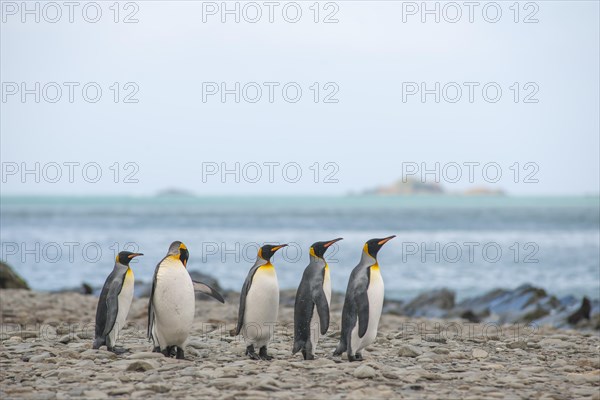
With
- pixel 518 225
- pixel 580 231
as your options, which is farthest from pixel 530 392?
pixel 518 225

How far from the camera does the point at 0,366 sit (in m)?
6.05

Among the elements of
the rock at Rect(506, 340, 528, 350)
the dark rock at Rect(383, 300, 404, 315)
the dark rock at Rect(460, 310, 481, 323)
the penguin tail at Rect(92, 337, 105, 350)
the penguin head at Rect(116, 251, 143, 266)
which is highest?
the penguin head at Rect(116, 251, 143, 266)

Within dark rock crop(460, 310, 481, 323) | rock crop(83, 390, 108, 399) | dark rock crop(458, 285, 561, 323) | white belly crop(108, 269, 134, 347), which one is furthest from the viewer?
dark rock crop(458, 285, 561, 323)

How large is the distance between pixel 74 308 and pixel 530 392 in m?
8.26

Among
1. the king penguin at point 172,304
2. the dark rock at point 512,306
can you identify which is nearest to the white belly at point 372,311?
the king penguin at point 172,304

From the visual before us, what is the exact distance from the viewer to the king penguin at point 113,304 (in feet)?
21.5

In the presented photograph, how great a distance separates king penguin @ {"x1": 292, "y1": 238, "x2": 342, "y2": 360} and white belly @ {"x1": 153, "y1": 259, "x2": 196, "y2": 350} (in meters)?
0.92

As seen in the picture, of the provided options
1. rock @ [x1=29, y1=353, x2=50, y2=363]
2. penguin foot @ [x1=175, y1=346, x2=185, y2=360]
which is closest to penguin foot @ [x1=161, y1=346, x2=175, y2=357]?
penguin foot @ [x1=175, y1=346, x2=185, y2=360]

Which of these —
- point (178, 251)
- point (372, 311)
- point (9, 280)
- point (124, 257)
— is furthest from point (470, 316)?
point (9, 280)

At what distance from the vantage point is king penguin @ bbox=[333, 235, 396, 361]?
20.4 feet

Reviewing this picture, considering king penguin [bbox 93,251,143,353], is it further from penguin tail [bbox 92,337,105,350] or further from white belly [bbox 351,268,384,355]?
white belly [bbox 351,268,384,355]

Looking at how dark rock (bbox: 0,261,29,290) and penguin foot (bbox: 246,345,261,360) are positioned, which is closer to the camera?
penguin foot (bbox: 246,345,261,360)

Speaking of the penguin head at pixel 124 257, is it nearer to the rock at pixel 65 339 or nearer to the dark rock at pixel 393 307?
the rock at pixel 65 339

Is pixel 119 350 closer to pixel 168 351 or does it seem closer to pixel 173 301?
pixel 168 351
